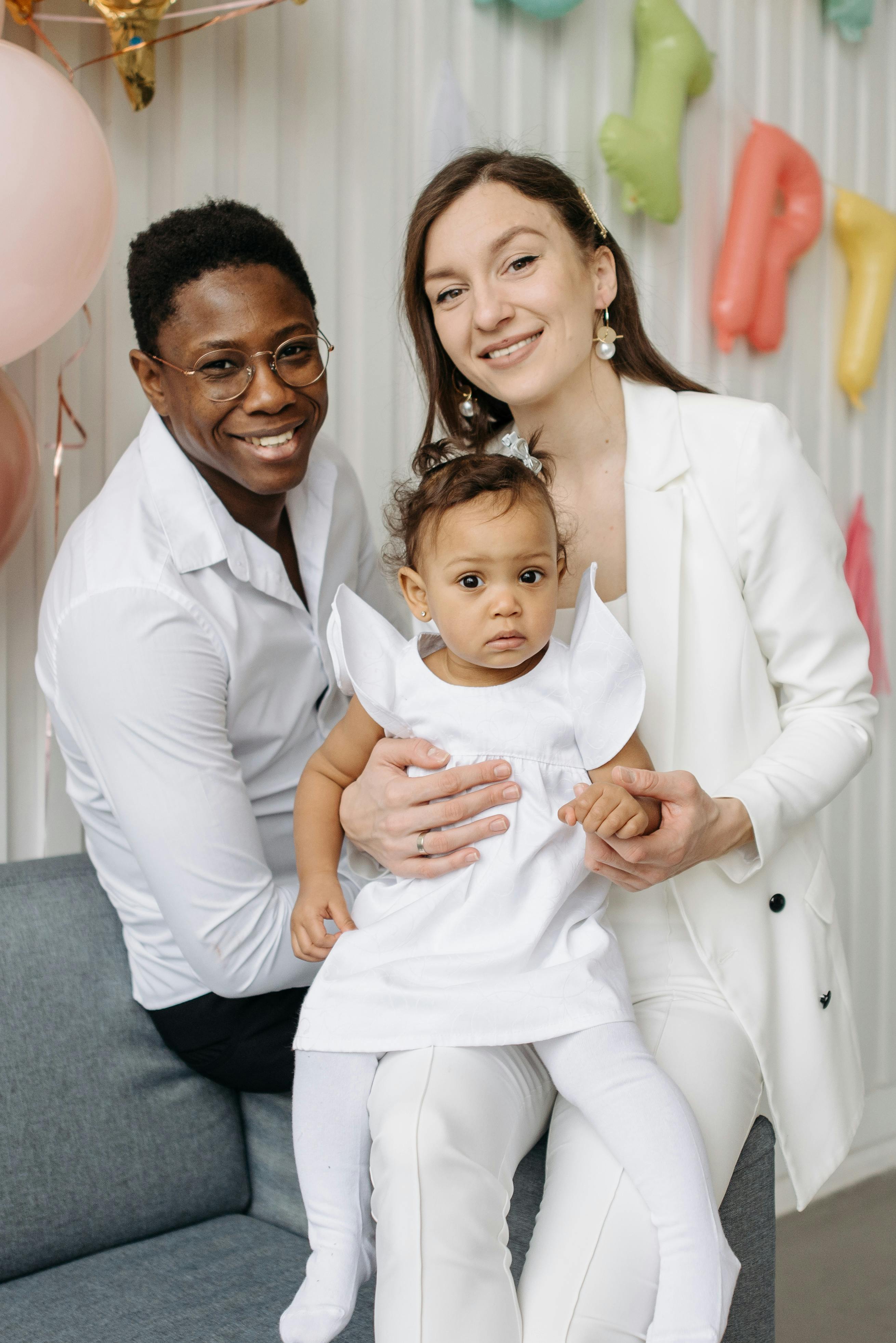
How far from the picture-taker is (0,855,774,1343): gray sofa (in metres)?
1.42

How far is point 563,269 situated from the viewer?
5.19ft

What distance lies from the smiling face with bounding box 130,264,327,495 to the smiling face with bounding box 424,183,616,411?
0.23m

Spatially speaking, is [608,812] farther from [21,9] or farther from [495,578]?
[21,9]

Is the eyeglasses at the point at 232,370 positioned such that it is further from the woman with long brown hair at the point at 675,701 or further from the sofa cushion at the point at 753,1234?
the sofa cushion at the point at 753,1234

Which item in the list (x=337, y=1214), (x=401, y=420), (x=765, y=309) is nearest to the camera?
(x=337, y=1214)

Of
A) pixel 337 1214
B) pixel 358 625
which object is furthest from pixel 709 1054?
pixel 358 625

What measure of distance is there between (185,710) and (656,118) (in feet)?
A: 5.78

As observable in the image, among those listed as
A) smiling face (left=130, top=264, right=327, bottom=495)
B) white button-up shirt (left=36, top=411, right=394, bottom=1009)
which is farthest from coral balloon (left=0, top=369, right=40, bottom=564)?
smiling face (left=130, top=264, right=327, bottom=495)

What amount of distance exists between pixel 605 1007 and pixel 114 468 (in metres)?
1.11

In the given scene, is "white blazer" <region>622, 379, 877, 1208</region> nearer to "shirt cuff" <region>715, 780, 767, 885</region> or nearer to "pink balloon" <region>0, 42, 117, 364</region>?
"shirt cuff" <region>715, 780, 767, 885</region>

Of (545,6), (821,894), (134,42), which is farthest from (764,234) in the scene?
(821,894)

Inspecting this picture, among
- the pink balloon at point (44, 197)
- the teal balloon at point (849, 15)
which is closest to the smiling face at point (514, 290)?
the pink balloon at point (44, 197)

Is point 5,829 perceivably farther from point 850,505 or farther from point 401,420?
point 850,505

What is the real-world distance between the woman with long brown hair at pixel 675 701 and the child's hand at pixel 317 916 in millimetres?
A: 76
